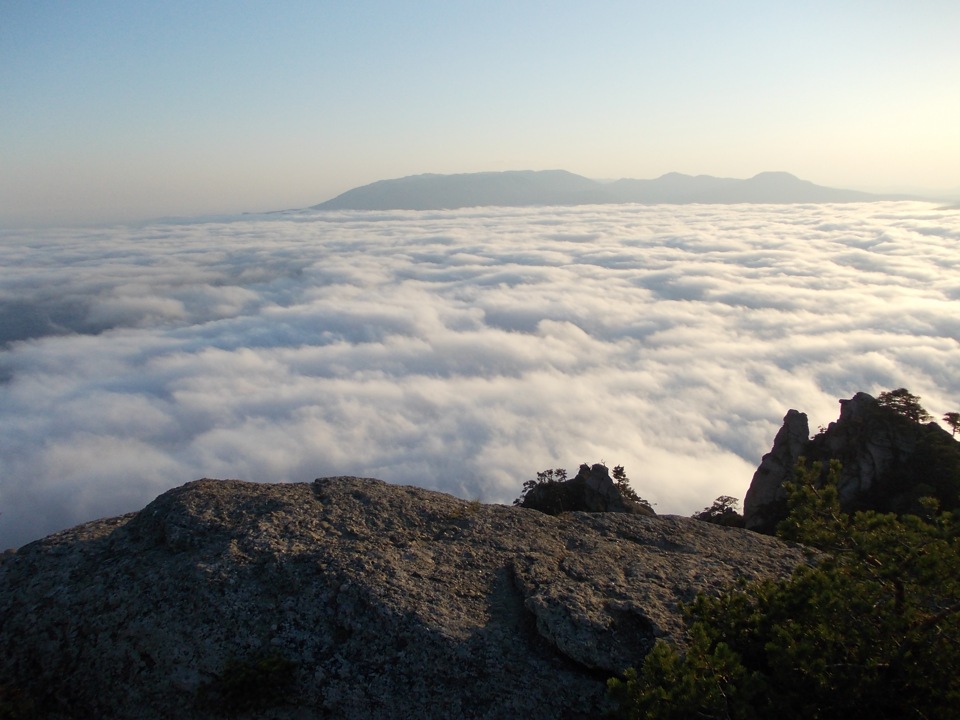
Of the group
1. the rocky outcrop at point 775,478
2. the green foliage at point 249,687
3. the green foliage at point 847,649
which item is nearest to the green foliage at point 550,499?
the rocky outcrop at point 775,478

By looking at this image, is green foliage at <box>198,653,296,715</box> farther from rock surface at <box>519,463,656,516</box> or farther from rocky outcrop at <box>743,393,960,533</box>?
rocky outcrop at <box>743,393,960,533</box>

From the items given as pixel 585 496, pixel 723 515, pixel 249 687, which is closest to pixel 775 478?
pixel 723 515

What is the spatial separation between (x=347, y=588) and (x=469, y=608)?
2237 mm

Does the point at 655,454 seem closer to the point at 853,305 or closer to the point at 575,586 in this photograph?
the point at 575,586

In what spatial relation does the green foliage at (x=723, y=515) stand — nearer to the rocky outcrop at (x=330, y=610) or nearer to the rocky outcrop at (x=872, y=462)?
the rocky outcrop at (x=872, y=462)

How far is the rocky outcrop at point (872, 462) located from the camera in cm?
2511

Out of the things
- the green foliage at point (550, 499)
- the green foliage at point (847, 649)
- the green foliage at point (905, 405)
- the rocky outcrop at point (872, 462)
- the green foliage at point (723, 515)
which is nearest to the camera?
the green foliage at point (847, 649)

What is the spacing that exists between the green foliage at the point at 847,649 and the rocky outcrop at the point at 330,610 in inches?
104

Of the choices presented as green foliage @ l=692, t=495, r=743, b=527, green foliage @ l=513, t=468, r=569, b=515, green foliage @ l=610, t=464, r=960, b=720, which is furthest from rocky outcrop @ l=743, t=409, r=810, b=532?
green foliage @ l=610, t=464, r=960, b=720

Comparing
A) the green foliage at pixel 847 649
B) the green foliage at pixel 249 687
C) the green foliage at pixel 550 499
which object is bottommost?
the green foliage at pixel 550 499

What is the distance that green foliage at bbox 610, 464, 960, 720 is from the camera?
273 inches

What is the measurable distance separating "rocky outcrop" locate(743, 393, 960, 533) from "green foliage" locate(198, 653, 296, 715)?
2269 centimetres

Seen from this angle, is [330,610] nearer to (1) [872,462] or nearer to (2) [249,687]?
(2) [249,687]

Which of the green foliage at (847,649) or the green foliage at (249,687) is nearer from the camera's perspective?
the green foliage at (847,649)
